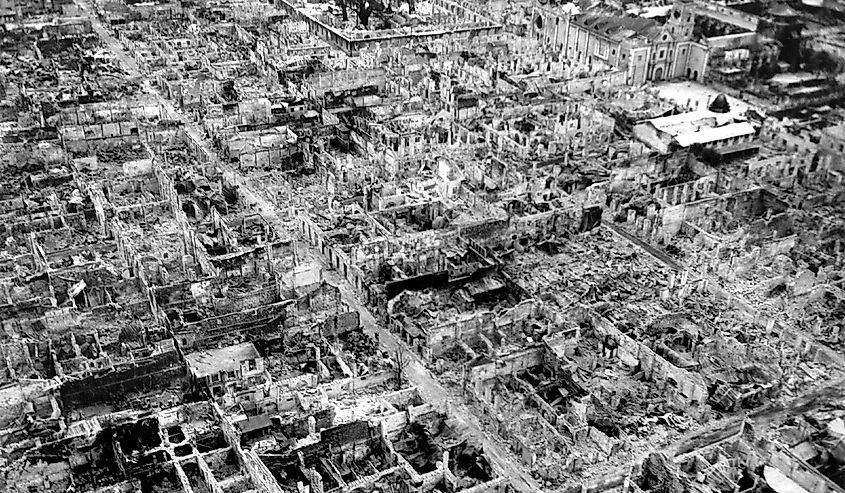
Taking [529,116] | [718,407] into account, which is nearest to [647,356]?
[718,407]

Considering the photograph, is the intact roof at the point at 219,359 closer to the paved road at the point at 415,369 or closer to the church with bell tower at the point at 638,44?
the paved road at the point at 415,369

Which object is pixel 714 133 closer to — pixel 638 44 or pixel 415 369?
pixel 638 44

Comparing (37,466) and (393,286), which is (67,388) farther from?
(393,286)

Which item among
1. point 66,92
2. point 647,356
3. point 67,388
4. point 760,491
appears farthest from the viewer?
point 66,92

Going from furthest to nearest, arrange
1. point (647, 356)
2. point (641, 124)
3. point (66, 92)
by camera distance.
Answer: point (66, 92) < point (641, 124) < point (647, 356)

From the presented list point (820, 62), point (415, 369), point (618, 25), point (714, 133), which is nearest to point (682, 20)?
point (618, 25)
